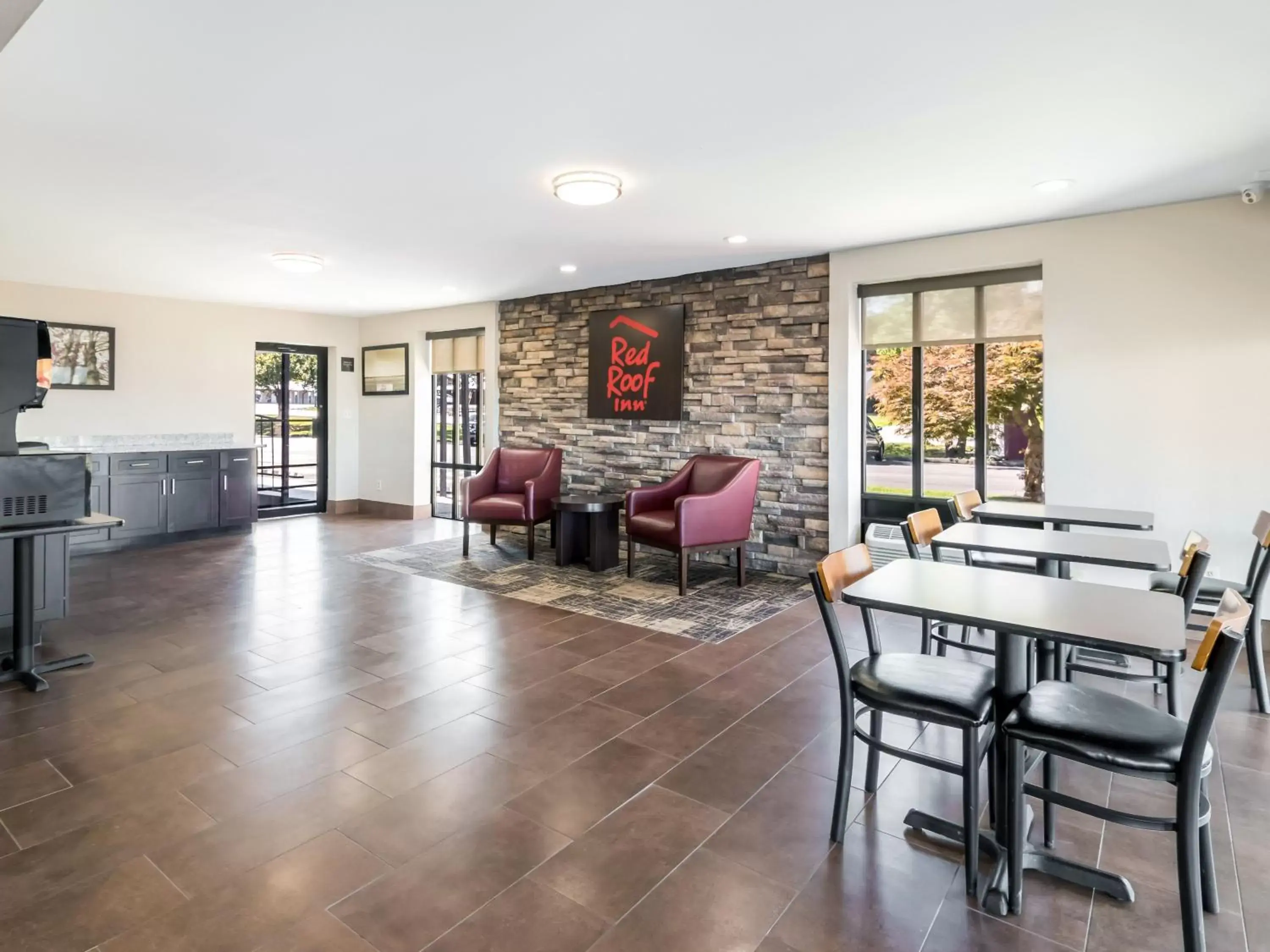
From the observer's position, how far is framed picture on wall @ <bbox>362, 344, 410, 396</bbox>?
8711 millimetres

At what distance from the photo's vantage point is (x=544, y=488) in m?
6.41

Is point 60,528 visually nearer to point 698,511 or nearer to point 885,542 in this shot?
point 698,511

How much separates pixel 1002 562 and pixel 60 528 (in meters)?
4.69

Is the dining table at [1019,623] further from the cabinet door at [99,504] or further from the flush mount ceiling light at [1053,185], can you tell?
the cabinet door at [99,504]

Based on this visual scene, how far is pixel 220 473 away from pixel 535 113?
6.05 metres

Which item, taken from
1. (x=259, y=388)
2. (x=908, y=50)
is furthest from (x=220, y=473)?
(x=908, y=50)

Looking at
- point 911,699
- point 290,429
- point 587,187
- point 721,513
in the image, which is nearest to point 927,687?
point 911,699

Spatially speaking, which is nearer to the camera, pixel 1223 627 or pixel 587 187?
pixel 1223 627

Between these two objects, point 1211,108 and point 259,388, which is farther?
point 259,388

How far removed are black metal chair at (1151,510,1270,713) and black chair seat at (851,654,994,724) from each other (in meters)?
1.55

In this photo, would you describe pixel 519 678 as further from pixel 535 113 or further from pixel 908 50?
pixel 908 50

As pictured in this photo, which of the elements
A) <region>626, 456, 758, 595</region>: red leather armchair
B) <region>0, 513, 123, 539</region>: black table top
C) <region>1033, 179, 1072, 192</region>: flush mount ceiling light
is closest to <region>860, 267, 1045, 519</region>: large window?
<region>1033, 179, 1072, 192</region>: flush mount ceiling light

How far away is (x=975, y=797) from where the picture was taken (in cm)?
182

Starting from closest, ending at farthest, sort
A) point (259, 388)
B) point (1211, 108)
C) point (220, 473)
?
point (1211, 108) → point (220, 473) → point (259, 388)
